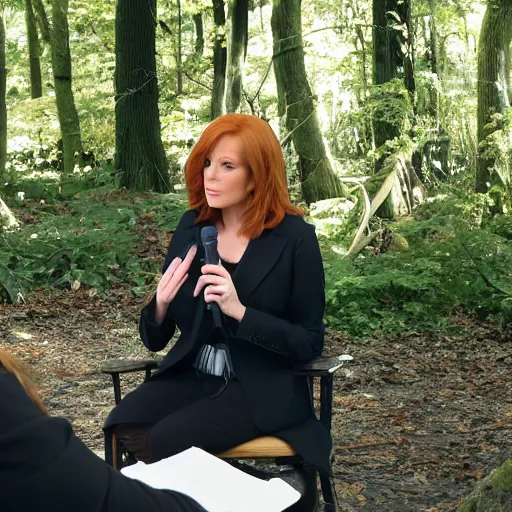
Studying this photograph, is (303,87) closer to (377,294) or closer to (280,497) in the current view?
(377,294)

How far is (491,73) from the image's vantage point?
12.3 metres

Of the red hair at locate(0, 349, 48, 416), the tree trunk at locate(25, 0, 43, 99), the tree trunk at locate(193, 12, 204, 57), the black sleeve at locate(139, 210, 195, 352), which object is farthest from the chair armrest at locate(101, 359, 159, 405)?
the tree trunk at locate(193, 12, 204, 57)

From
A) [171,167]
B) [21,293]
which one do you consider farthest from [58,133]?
[21,293]

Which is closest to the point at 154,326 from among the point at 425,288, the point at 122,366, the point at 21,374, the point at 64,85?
the point at 122,366

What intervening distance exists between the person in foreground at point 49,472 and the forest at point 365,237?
8.22ft

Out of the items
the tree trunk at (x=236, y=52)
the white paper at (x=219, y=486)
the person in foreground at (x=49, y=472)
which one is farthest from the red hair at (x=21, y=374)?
the tree trunk at (x=236, y=52)

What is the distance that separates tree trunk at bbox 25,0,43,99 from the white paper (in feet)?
67.5

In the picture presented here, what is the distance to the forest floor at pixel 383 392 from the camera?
5051mm

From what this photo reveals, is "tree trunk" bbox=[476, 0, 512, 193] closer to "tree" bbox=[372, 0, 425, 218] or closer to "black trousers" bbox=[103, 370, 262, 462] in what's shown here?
"tree" bbox=[372, 0, 425, 218]

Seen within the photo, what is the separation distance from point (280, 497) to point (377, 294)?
718 cm

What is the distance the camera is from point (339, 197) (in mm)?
12703

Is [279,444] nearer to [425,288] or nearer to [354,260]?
[425,288]

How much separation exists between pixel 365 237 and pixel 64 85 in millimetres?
10152

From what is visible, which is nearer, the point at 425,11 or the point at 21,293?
the point at 21,293
